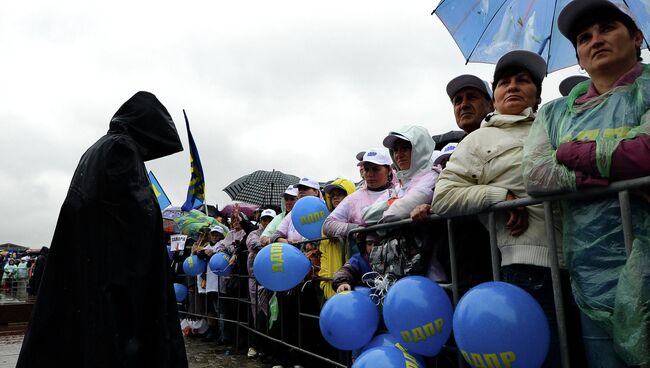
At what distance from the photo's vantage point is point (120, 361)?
2.33 meters

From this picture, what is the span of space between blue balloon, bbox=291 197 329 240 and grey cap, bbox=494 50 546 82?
8.64ft

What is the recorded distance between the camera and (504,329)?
201 centimetres

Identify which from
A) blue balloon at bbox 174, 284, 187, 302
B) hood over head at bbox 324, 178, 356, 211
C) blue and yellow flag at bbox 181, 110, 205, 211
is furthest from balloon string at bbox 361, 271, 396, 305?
blue and yellow flag at bbox 181, 110, 205, 211

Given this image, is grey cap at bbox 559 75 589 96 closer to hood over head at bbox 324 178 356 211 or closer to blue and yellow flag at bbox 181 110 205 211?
hood over head at bbox 324 178 356 211

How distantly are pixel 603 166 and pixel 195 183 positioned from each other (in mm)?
→ 9359

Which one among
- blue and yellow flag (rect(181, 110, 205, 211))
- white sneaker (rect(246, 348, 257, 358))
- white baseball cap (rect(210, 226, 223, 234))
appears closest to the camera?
white sneaker (rect(246, 348, 257, 358))

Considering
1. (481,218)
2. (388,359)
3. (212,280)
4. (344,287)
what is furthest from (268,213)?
(481,218)

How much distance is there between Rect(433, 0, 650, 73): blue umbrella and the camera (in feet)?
13.7

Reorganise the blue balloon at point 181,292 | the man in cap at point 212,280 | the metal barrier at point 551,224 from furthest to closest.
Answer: the blue balloon at point 181,292 < the man in cap at point 212,280 < the metal barrier at point 551,224

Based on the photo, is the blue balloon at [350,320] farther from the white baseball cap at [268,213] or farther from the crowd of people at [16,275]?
the crowd of people at [16,275]

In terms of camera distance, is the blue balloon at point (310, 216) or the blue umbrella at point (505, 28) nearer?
the blue umbrella at point (505, 28)

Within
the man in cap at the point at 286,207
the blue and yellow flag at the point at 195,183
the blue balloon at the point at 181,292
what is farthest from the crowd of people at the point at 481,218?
the blue and yellow flag at the point at 195,183

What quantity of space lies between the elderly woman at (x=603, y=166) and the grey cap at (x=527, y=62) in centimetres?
37

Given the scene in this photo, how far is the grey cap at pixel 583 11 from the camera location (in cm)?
208
